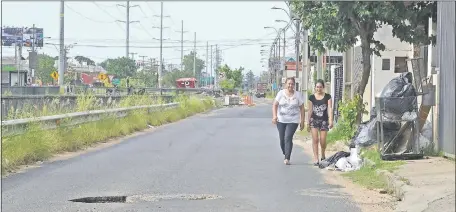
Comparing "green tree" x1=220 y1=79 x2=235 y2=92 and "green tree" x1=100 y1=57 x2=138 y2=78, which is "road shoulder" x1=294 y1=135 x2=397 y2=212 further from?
"green tree" x1=220 y1=79 x2=235 y2=92

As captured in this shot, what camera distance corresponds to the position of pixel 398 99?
1038cm

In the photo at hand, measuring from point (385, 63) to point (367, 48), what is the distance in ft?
25.3

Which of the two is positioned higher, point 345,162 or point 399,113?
point 399,113

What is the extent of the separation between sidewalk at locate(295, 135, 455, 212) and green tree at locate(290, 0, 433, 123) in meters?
2.49

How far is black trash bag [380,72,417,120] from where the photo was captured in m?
10.4

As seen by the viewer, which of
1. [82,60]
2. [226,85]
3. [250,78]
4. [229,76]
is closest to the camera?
[226,85]

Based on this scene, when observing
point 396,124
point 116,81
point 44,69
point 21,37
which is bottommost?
point 396,124

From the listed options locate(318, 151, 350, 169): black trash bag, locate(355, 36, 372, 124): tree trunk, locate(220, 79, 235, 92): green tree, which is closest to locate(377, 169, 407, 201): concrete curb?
locate(318, 151, 350, 169): black trash bag

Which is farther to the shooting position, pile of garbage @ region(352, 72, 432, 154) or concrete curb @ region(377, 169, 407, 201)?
pile of garbage @ region(352, 72, 432, 154)

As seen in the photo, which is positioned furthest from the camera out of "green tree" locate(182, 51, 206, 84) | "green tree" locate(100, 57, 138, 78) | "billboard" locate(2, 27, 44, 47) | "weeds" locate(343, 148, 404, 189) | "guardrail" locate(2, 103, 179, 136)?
"green tree" locate(182, 51, 206, 84)

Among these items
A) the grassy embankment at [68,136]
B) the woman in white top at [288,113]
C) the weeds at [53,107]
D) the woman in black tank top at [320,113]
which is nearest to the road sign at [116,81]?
the grassy embankment at [68,136]

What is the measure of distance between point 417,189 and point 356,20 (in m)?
4.25

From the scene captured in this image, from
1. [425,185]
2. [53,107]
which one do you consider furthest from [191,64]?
[425,185]

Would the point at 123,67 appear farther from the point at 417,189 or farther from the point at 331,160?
the point at 417,189
